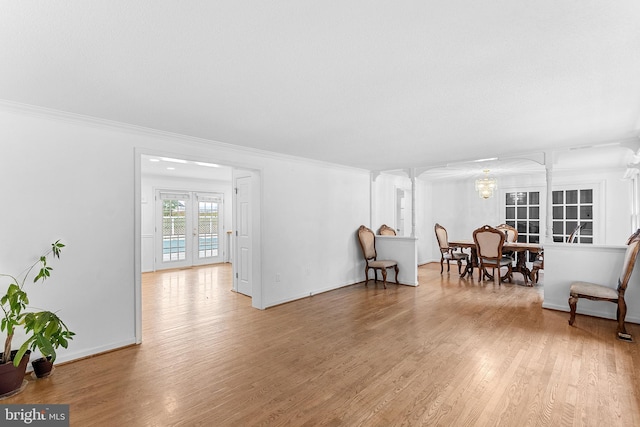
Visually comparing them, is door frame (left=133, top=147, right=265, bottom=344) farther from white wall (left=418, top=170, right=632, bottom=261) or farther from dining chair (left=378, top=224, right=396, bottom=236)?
white wall (left=418, top=170, right=632, bottom=261)

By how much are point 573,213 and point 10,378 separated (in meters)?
9.27

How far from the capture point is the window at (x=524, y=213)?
739 centimetres

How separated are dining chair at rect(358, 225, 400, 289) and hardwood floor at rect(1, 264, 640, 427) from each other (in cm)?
142

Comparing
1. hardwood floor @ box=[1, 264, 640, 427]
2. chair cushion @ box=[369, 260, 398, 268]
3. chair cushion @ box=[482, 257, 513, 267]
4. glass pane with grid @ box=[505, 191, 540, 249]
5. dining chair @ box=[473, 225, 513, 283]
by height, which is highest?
glass pane with grid @ box=[505, 191, 540, 249]

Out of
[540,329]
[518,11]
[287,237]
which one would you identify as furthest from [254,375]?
[540,329]

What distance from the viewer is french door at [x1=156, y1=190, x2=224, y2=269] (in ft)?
25.9

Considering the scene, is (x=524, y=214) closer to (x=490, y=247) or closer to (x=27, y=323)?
(x=490, y=247)

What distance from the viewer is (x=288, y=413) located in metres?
2.11

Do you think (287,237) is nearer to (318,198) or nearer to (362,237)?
(318,198)

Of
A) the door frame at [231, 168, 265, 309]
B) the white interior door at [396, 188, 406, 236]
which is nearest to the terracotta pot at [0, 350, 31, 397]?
the door frame at [231, 168, 265, 309]

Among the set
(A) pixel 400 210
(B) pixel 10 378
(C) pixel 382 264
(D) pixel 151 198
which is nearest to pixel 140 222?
(B) pixel 10 378

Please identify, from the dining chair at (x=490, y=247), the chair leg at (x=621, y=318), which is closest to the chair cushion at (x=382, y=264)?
the dining chair at (x=490, y=247)

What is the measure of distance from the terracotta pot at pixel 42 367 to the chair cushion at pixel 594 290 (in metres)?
5.50

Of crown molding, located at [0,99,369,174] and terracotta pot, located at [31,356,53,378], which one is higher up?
crown molding, located at [0,99,369,174]
